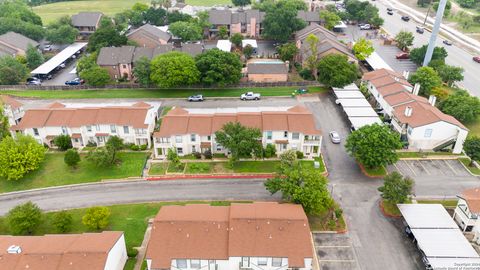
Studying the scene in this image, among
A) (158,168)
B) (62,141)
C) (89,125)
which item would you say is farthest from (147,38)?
(158,168)

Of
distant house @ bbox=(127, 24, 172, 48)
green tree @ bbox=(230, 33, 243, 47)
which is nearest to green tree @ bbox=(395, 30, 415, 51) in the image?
green tree @ bbox=(230, 33, 243, 47)

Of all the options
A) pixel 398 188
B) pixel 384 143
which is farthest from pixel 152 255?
pixel 384 143

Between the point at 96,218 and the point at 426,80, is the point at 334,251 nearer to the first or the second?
the point at 96,218

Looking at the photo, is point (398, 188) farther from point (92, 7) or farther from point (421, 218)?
point (92, 7)

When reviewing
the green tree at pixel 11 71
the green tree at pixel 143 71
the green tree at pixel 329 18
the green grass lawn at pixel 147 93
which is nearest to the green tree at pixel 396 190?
the green grass lawn at pixel 147 93

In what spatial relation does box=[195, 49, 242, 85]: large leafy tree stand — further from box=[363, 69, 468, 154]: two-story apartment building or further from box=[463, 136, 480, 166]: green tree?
box=[463, 136, 480, 166]: green tree

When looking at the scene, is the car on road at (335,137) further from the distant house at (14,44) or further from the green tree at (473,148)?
the distant house at (14,44)
